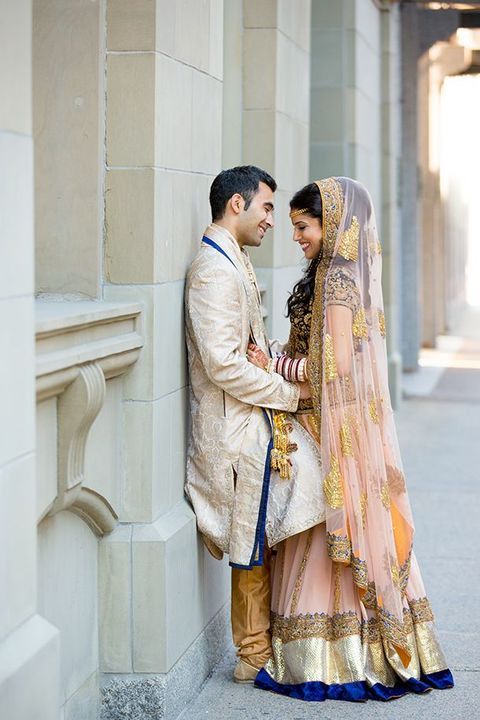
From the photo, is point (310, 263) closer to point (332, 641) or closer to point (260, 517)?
point (260, 517)

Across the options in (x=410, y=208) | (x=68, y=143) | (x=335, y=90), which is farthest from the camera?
(x=410, y=208)

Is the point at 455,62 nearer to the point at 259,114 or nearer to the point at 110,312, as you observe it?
the point at 259,114

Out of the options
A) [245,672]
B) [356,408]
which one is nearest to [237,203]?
[356,408]

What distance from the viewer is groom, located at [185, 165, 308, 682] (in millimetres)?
5039

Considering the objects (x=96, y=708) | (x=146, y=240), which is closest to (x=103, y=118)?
(x=146, y=240)

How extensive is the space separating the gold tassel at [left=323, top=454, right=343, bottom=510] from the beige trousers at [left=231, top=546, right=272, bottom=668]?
0.45 metres

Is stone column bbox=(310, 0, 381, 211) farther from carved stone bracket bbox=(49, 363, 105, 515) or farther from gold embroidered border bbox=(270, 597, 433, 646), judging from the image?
carved stone bracket bbox=(49, 363, 105, 515)

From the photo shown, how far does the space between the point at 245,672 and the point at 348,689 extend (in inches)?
17.7

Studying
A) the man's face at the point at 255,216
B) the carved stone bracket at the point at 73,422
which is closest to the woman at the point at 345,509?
the man's face at the point at 255,216

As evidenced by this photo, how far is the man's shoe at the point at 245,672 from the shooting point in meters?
5.45

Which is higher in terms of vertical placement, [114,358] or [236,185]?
[236,185]

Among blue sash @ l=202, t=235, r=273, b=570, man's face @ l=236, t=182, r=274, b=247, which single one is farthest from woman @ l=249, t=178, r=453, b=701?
blue sash @ l=202, t=235, r=273, b=570

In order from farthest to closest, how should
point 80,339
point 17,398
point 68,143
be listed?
point 68,143
point 80,339
point 17,398

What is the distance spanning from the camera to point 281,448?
5207 millimetres
